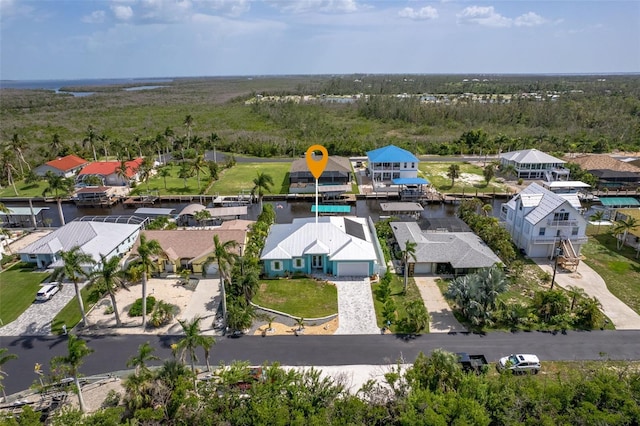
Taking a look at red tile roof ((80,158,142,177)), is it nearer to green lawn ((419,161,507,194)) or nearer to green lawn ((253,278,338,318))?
green lawn ((253,278,338,318))

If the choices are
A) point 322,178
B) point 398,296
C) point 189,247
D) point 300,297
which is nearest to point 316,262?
point 300,297

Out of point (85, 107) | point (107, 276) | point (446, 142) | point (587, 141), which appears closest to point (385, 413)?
point (107, 276)

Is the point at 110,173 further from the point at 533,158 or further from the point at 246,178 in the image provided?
the point at 533,158

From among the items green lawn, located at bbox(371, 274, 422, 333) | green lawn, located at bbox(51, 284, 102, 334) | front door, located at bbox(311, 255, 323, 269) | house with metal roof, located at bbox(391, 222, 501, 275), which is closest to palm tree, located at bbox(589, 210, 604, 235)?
house with metal roof, located at bbox(391, 222, 501, 275)

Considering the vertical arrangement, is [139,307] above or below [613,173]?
below

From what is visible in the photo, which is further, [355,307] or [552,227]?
[552,227]

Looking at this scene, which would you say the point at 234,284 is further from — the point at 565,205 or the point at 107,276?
the point at 565,205
